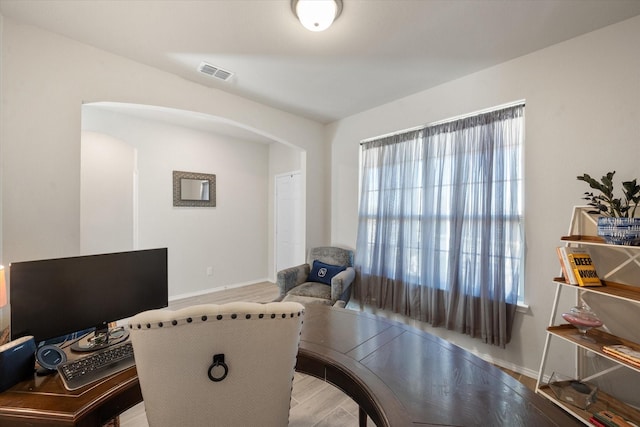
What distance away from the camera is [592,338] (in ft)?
5.40

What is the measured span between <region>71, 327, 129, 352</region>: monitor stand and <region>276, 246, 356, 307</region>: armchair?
154cm

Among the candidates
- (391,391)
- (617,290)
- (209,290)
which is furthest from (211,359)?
(209,290)

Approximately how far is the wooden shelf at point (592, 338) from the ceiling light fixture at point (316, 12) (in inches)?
99.5

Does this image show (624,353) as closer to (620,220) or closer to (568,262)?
(568,262)

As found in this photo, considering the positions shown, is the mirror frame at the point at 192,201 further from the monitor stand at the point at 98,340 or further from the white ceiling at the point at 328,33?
the monitor stand at the point at 98,340

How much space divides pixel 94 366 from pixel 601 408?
2770 mm

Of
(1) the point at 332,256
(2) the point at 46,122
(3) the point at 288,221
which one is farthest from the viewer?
(3) the point at 288,221

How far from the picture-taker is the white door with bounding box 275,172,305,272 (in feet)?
14.9

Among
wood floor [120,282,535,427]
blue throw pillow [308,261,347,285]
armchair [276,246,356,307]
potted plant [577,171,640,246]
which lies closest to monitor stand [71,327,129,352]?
wood floor [120,282,535,427]

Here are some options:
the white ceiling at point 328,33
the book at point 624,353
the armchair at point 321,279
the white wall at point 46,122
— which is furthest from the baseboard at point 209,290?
the book at point 624,353

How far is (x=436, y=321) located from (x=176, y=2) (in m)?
3.29

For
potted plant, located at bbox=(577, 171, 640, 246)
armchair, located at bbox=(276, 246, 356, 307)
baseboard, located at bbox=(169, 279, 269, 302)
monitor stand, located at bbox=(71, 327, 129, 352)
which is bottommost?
baseboard, located at bbox=(169, 279, 269, 302)

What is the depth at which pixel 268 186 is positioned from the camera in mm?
5086

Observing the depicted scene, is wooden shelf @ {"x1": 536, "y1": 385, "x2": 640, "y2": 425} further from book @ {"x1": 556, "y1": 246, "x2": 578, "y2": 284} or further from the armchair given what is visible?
the armchair
